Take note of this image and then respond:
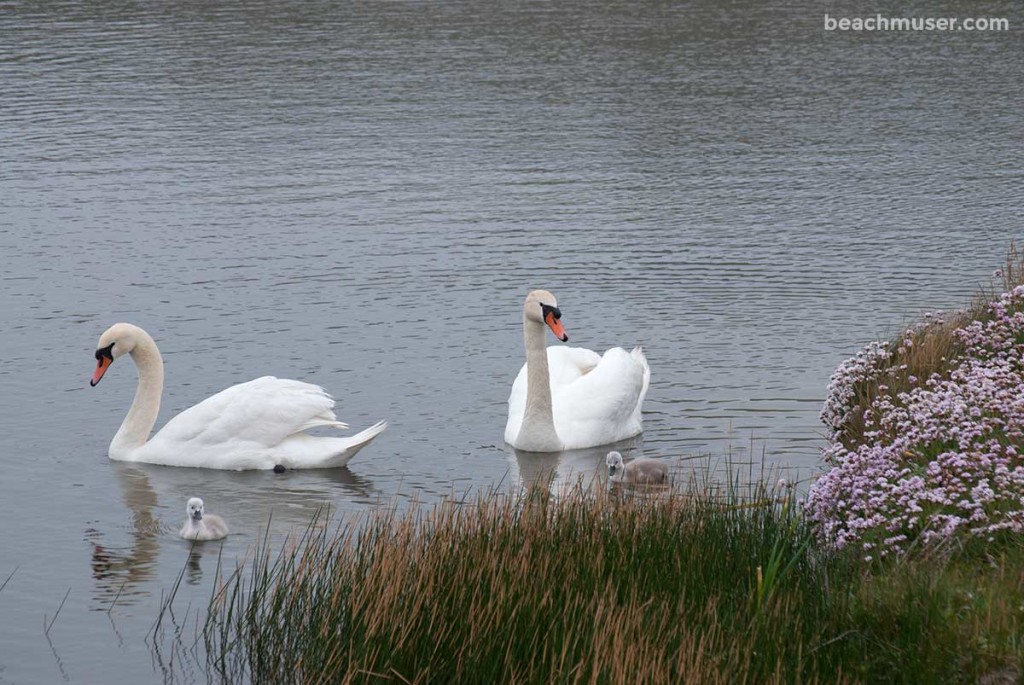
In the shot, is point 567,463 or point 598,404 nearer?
point 567,463

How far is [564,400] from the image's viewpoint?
14.9m

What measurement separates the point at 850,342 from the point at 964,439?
294 inches

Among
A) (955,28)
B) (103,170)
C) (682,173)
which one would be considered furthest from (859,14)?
(103,170)

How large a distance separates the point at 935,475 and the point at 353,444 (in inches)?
227

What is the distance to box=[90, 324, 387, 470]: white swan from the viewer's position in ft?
45.2

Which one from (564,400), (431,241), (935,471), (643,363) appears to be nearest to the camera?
(935,471)

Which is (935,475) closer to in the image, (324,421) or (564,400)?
(324,421)

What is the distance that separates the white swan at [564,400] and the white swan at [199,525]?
3106mm

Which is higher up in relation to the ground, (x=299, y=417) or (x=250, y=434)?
(x=299, y=417)

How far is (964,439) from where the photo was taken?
8.88 m

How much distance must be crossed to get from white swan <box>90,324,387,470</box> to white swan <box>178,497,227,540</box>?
200 centimetres

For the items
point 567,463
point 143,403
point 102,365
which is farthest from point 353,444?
point 102,365

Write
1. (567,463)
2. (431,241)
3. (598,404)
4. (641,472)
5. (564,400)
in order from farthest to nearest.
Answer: (431,241) < (564,400) < (598,404) < (567,463) < (641,472)

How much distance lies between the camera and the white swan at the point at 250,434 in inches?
543
